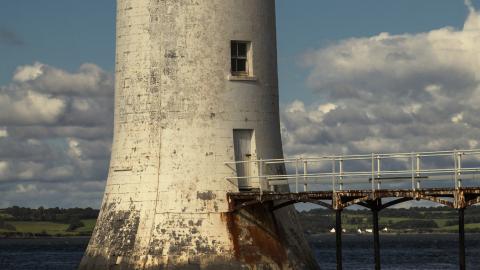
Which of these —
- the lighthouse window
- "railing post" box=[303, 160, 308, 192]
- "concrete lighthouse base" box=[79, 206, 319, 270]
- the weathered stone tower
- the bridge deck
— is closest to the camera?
the bridge deck

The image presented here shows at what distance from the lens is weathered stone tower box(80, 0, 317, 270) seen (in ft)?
139

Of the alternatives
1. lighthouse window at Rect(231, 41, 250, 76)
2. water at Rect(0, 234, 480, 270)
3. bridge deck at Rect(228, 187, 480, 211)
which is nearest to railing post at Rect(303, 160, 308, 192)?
bridge deck at Rect(228, 187, 480, 211)

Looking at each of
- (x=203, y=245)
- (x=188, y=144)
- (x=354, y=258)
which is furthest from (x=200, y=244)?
(x=354, y=258)

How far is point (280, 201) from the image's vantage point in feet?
142

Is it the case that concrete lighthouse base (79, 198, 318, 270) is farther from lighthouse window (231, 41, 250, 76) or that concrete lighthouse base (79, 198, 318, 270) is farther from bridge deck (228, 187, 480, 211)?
lighthouse window (231, 41, 250, 76)

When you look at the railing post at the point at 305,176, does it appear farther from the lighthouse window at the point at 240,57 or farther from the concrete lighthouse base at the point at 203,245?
the lighthouse window at the point at 240,57

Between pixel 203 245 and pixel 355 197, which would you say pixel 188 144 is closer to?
pixel 203 245

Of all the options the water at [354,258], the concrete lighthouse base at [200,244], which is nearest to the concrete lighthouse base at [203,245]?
the concrete lighthouse base at [200,244]

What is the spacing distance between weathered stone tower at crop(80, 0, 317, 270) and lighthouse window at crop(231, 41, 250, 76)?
0.12ft

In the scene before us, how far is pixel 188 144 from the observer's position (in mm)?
42719

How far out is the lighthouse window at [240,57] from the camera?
4384 cm

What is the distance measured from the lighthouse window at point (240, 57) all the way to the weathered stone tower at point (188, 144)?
0.12 ft

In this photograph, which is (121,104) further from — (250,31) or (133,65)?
(250,31)

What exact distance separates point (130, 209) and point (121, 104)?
3.85 metres
